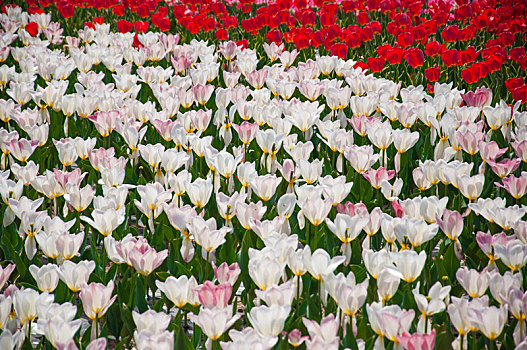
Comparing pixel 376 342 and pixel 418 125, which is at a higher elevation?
pixel 418 125

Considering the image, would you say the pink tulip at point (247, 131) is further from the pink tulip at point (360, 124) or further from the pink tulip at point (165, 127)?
the pink tulip at point (360, 124)

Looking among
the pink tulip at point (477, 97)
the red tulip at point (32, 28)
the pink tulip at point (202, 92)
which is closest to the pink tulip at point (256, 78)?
the pink tulip at point (202, 92)

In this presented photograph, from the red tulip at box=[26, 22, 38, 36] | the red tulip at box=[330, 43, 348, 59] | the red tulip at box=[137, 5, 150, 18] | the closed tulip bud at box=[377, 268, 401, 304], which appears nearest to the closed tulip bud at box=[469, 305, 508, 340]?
the closed tulip bud at box=[377, 268, 401, 304]

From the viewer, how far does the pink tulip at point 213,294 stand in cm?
177

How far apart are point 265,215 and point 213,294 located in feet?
3.33

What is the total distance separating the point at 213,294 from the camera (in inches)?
69.8

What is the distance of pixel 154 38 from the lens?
5652mm

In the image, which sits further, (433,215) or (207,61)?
(207,61)

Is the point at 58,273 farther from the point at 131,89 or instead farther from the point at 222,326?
the point at 131,89

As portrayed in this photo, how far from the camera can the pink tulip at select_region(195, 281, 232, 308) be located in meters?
1.77

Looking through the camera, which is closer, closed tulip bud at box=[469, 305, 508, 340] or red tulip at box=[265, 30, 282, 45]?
closed tulip bud at box=[469, 305, 508, 340]

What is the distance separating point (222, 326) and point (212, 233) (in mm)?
527

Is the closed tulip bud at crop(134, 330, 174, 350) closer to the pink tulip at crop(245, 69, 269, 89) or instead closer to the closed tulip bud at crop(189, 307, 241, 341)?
the closed tulip bud at crop(189, 307, 241, 341)

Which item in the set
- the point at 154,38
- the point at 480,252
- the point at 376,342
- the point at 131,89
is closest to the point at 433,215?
the point at 480,252
